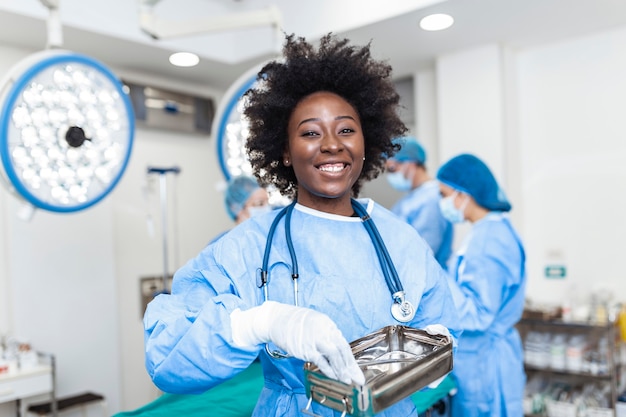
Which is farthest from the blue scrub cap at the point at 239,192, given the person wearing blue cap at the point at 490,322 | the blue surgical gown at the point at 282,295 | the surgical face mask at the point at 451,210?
the blue surgical gown at the point at 282,295

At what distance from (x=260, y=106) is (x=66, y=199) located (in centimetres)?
97

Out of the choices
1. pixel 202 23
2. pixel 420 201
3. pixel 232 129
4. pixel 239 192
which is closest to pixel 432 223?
pixel 420 201

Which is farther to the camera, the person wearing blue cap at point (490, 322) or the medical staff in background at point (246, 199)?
the medical staff in background at point (246, 199)

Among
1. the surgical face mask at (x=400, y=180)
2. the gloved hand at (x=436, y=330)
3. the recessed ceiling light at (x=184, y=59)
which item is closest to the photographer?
the gloved hand at (x=436, y=330)

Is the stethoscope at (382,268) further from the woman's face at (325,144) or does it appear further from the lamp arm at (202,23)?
the lamp arm at (202,23)

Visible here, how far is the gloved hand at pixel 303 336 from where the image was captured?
0.84m

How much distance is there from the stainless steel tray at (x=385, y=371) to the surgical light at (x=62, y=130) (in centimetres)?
130

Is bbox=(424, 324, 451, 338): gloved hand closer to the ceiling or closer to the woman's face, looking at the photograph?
the woman's face

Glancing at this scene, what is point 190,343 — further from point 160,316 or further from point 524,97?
point 524,97

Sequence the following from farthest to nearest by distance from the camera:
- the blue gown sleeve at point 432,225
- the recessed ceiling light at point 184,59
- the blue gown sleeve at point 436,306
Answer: the recessed ceiling light at point 184,59, the blue gown sleeve at point 432,225, the blue gown sleeve at point 436,306

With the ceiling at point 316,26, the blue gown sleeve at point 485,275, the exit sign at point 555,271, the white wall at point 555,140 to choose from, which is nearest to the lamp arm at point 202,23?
the ceiling at point 316,26

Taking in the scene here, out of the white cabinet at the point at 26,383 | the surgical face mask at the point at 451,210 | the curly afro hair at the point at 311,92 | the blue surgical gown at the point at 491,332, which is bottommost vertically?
the white cabinet at the point at 26,383

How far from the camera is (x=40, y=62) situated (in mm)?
1773

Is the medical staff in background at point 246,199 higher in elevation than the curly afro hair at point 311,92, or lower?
lower
